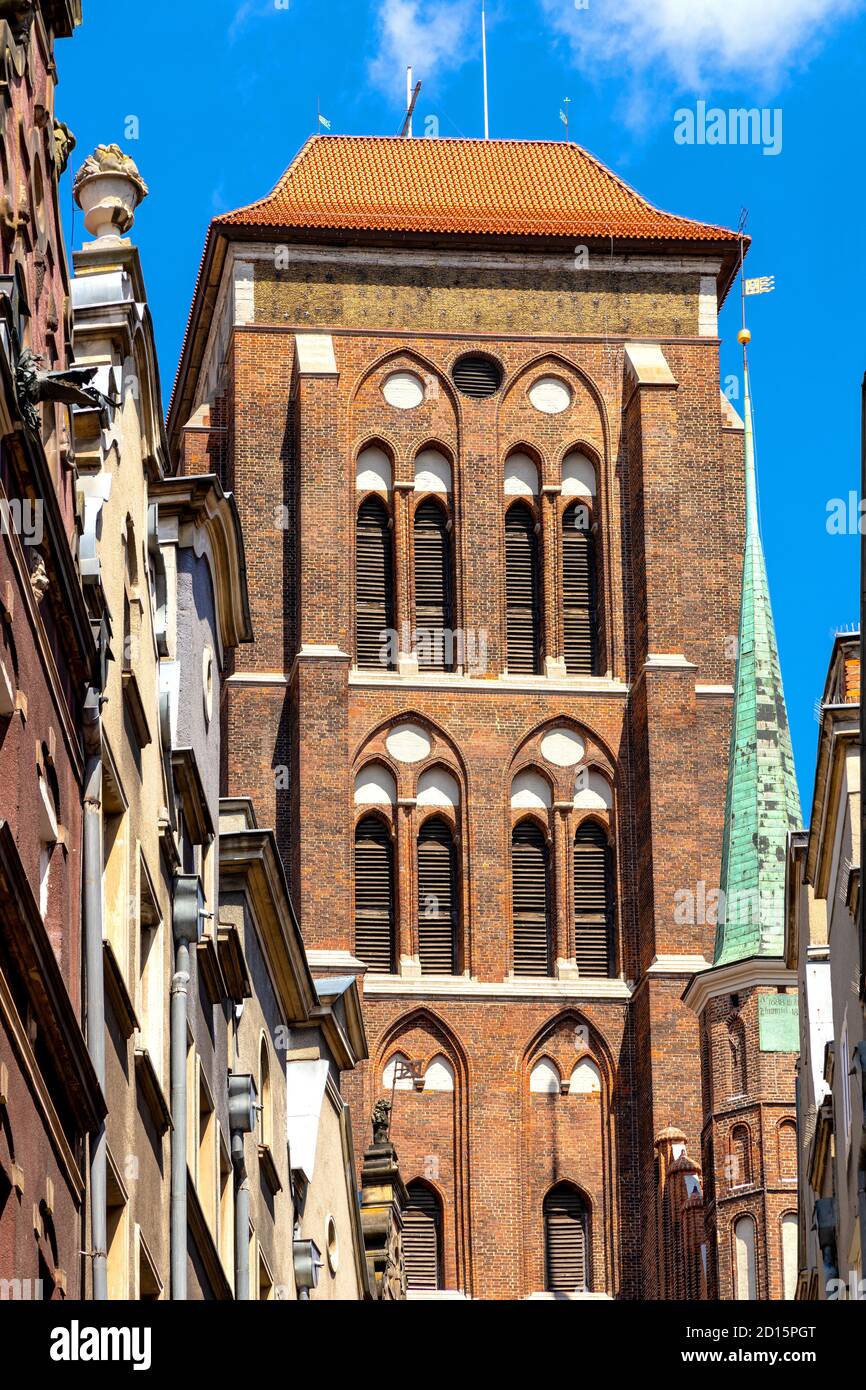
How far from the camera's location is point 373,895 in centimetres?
5547

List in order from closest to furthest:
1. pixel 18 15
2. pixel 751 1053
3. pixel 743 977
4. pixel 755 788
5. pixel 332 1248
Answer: pixel 18 15 → pixel 332 1248 → pixel 751 1053 → pixel 743 977 → pixel 755 788

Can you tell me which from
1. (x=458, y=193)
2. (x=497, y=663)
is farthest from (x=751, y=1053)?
(x=458, y=193)

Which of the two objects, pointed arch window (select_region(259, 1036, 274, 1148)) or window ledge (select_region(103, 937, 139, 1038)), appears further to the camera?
pointed arch window (select_region(259, 1036, 274, 1148))

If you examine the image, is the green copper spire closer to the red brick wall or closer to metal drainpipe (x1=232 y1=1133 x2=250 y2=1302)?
the red brick wall

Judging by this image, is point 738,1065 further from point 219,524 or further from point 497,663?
point 219,524

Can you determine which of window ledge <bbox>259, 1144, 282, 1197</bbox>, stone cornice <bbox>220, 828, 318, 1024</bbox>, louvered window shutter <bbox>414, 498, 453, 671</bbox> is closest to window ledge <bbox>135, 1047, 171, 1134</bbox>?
stone cornice <bbox>220, 828, 318, 1024</bbox>

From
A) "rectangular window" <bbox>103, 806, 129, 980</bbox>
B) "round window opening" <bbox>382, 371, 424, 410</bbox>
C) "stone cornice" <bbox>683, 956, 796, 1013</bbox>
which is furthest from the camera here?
"round window opening" <bbox>382, 371, 424, 410</bbox>

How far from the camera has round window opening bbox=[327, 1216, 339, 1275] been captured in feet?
91.2

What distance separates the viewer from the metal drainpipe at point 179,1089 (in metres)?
18.3

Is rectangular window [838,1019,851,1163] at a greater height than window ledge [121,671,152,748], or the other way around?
window ledge [121,671,152,748]

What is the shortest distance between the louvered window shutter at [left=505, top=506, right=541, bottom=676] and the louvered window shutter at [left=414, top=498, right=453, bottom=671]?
0.95m

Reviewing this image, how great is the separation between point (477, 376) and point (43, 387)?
45.2m

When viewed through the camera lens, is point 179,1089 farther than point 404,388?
No

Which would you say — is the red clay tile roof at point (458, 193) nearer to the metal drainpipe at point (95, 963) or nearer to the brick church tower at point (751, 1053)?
the brick church tower at point (751, 1053)
